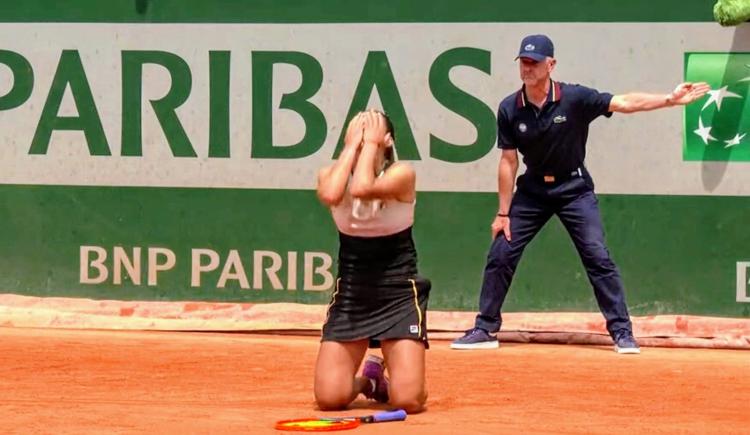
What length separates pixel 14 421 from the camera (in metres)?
7.43

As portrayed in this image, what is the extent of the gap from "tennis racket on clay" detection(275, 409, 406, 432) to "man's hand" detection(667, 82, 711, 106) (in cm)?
301

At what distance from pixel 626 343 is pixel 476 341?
98 centimetres

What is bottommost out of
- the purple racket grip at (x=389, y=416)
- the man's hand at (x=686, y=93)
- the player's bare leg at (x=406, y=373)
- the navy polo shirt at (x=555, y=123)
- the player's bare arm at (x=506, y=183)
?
the purple racket grip at (x=389, y=416)

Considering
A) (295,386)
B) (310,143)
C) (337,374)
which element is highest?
(310,143)

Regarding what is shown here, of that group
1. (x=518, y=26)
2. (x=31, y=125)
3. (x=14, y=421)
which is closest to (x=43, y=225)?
(x=31, y=125)

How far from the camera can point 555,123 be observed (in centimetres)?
1001

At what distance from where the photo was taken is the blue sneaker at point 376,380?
8.08 meters

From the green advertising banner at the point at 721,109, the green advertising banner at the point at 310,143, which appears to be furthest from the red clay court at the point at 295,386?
the green advertising banner at the point at 721,109

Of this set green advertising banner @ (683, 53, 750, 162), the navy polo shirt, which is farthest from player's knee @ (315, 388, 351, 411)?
green advertising banner @ (683, 53, 750, 162)

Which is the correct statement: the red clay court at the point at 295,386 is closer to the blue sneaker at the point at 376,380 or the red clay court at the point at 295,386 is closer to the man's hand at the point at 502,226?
the blue sneaker at the point at 376,380

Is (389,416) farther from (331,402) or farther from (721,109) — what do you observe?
(721,109)

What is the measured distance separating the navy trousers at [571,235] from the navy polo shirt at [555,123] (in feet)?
0.48

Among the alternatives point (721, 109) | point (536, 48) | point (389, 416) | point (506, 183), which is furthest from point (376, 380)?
point (721, 109)

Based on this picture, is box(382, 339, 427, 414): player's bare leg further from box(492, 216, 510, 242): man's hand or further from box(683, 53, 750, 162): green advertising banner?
box(683, 53, 750, 162): green advertising banner
